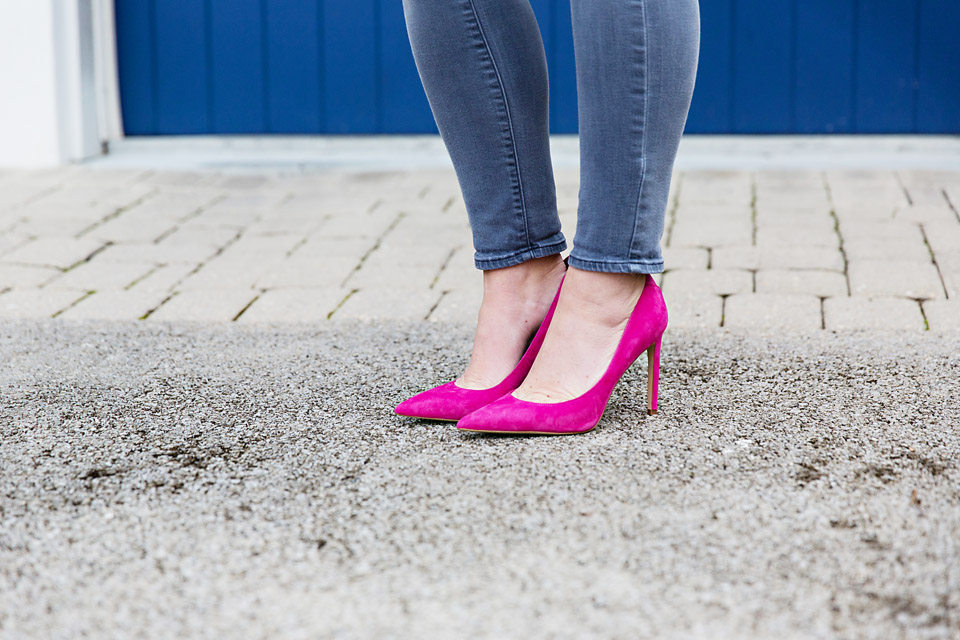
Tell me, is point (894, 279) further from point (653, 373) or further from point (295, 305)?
point (295, 305)

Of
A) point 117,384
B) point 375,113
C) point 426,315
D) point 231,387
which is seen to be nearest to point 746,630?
point 231,387

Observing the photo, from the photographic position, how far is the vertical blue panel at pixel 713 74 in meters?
3.33

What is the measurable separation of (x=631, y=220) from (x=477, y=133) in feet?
0.81

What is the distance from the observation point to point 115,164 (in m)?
3.54

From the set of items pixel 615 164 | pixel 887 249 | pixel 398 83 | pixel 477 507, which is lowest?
pixel 477 507

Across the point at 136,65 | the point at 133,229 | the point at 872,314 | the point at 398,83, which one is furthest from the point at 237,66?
the point at 872,314

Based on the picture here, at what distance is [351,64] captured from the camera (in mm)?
Result: 3545

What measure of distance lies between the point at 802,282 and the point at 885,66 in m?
1.55

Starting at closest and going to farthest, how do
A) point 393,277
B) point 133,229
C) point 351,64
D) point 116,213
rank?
point 393,277, point 133,229, point 116,213, point 351,64

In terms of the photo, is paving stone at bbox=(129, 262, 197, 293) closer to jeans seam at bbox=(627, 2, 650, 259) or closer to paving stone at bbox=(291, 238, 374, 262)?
paving stone at bbox=(291, 238, 374, 262)

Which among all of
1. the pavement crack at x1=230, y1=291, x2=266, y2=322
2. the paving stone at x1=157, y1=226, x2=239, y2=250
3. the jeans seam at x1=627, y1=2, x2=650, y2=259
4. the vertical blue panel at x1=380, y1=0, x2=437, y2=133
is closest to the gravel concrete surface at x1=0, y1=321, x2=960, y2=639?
the jeans seam at x1=627, y1=2, x2=650, y2=259

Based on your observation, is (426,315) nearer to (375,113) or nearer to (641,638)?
(641,638)

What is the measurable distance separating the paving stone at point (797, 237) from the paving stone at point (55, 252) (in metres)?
1.59

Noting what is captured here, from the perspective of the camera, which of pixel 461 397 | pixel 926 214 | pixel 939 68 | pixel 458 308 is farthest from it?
pixel 939 68
